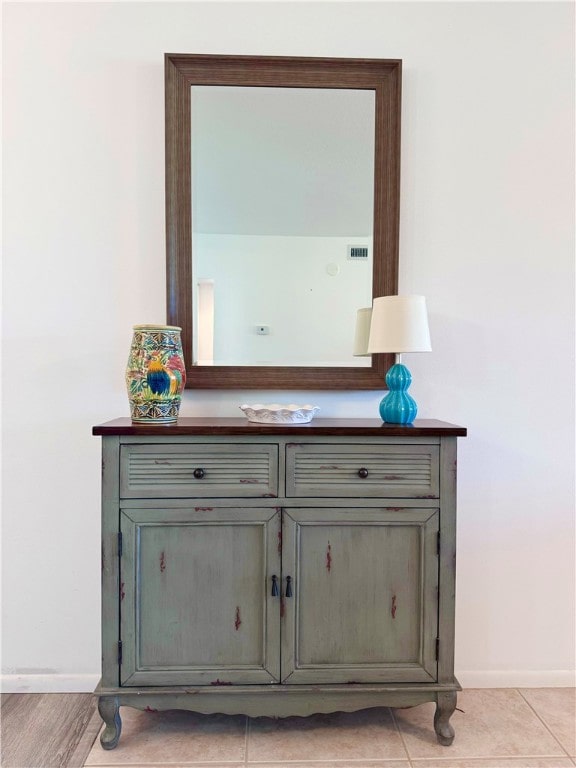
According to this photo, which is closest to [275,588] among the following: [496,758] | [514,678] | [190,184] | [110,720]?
[110,720]

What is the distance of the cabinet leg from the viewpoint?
153cm

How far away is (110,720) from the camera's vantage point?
1.55 meters

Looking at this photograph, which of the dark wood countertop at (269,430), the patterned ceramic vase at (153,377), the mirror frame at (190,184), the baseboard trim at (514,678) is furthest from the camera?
the baseboard trim at (514,678)

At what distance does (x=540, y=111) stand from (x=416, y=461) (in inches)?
55.4

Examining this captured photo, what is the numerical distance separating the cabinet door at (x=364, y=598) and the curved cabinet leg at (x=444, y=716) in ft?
0.27

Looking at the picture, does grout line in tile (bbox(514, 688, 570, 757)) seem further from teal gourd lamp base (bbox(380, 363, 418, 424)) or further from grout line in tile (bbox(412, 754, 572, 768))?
teal gourd lamp base (bbox(380, 363, 418, 424))

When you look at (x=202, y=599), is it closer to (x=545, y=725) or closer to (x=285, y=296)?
(x=285, y=296)

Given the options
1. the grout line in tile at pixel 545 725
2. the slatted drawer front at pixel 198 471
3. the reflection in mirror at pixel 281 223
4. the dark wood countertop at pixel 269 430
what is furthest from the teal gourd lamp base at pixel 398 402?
the grout line in tile at pixel 545 725

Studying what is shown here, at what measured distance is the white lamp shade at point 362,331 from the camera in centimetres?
186

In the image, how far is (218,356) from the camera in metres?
1.87

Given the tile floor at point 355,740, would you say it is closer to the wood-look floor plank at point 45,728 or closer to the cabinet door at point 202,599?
the wood-look floor plank at point 45,728

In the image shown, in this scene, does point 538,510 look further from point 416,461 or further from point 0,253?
point 0,253

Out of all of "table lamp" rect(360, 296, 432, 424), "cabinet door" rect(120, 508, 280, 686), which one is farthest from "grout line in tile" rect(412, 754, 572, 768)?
"table lamp" rect(360, 296, 432, 424)

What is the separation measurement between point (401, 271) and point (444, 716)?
148 cm
